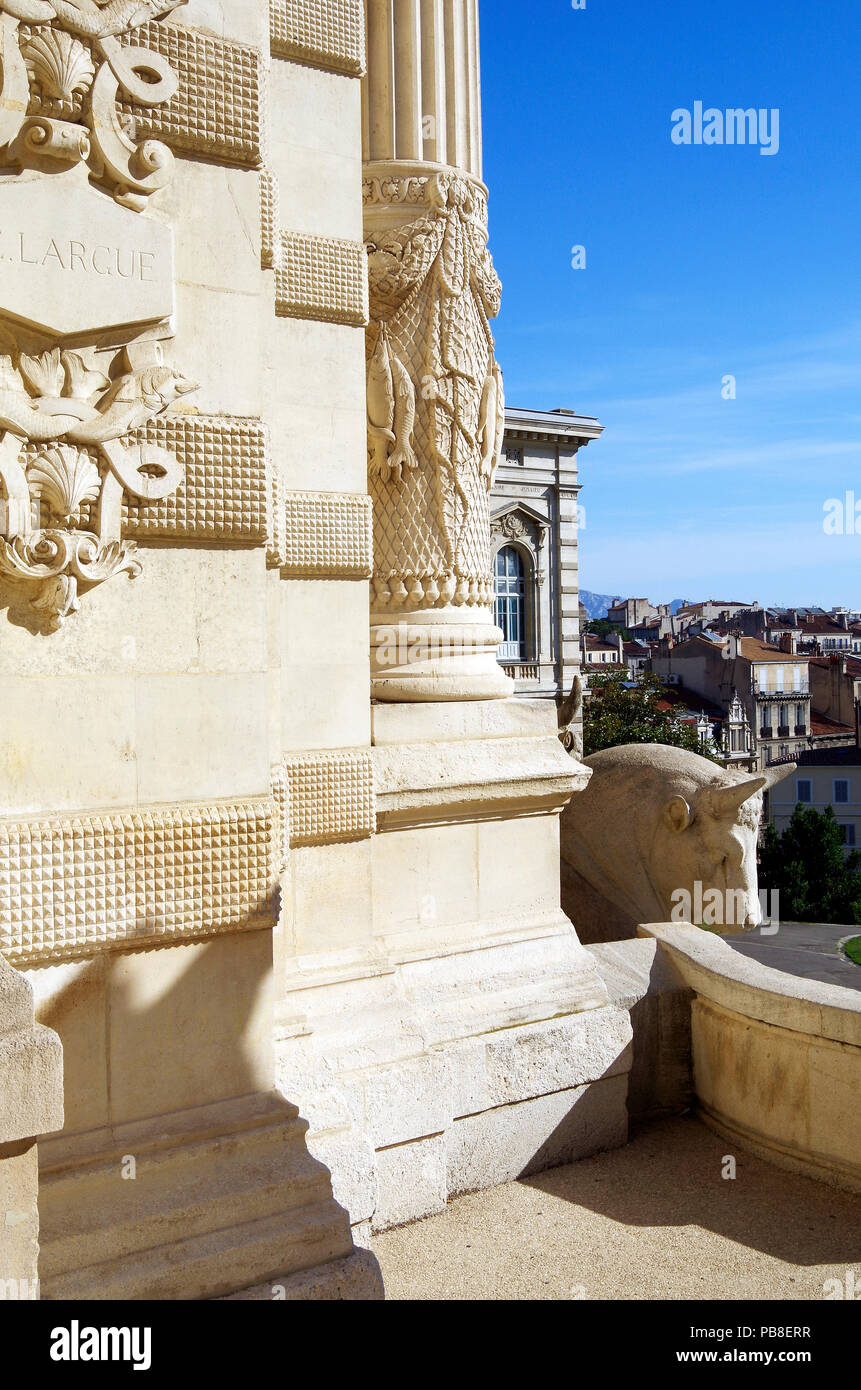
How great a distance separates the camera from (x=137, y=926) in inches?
171

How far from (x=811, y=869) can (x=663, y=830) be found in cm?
2838

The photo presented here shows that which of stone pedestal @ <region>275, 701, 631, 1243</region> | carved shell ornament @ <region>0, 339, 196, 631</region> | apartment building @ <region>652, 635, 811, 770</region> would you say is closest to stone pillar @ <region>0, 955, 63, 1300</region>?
carved shell ornament @ <region>0, 339, 196, 631</region>

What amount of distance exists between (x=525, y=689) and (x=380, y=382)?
2819cm

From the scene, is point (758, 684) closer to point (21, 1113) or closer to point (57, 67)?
point (57, 67)

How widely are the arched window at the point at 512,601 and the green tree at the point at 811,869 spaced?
9208mm

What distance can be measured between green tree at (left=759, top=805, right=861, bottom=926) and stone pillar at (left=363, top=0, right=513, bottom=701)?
27637mm

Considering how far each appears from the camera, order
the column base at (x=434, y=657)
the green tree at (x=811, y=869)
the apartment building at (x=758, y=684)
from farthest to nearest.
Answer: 1. the apartment building at (x=758, y=684)
2. the green tree at (x=811, y=869)
3. the column base at (x=434, y=657)

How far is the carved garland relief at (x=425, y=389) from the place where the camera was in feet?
24.6

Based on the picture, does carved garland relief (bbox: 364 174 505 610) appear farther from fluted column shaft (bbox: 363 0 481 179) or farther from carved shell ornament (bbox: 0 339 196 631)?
carved shell ornament (bbox: 0 339 196 631)

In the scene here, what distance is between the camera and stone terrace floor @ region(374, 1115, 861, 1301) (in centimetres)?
527

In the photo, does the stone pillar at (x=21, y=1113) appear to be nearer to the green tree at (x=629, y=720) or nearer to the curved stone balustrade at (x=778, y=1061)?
the curved stone balustrade at (x=778, y=1061)

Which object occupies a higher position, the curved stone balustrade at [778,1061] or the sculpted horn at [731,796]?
the sculpted horn at [731,796]

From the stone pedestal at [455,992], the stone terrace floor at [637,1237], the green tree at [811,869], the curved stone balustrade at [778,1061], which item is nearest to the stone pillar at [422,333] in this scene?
the stone pedestal at [455,992]

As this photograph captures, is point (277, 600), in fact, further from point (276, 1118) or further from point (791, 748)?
point (791, 748)
